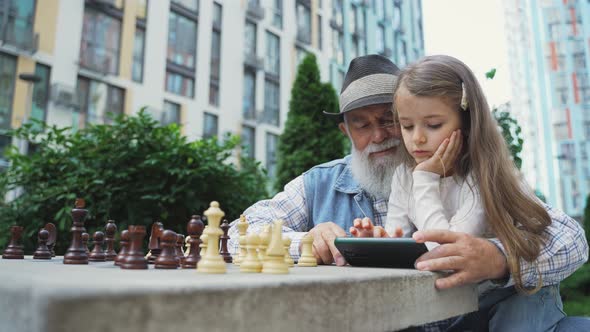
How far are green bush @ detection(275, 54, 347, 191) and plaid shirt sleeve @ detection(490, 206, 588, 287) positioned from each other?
5.55m

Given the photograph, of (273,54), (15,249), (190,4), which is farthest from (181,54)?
(15,249)

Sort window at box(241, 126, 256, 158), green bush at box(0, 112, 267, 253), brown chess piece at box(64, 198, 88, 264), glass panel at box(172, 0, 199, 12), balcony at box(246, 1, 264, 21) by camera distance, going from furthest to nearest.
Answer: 1. balcony at box(246, 1, 264, 21)
2. window at box(241, 126, 256, 158)
3. glass panel at box(172, 0, 199, 12)
4. green bush at box(0, 112, 267, 253)
5. brown chess piece at box(64, 198, 88, 264)

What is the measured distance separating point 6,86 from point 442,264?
12.0m

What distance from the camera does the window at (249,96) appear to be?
16.5m

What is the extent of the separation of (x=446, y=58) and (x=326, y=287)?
55.3 inches

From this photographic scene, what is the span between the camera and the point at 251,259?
110 cm

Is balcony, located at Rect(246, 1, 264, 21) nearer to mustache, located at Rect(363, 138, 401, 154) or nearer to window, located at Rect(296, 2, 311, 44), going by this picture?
window, located at Rect(296, 2, 311, 44)

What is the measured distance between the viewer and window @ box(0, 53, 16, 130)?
420 inches

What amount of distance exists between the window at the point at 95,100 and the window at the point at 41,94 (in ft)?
2.64

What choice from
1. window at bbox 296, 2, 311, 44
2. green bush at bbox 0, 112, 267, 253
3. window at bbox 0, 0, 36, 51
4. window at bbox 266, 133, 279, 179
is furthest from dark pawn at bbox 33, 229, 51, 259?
window at bbox 296, 2, 311, 44

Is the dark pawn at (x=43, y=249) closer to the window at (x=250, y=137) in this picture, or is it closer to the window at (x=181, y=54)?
the window at (x=181, y=54)

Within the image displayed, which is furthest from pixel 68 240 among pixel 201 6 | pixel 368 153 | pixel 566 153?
pixel 566 153

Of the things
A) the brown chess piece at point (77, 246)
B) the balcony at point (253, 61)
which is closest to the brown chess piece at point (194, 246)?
the brown chess piece at point (77, 246)

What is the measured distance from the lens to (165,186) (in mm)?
3750
